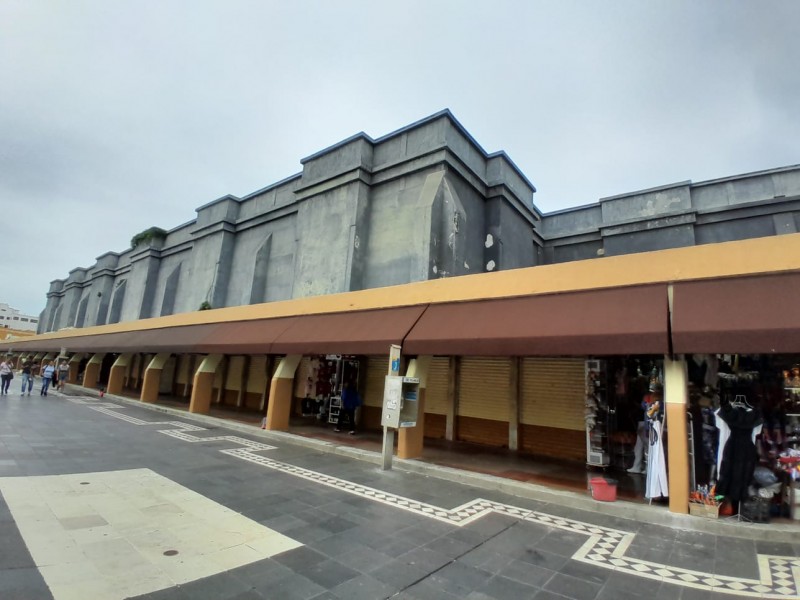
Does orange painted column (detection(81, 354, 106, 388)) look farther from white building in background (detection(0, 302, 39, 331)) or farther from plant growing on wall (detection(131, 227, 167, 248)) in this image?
white building in background (detection(0, 302, 39, 331))

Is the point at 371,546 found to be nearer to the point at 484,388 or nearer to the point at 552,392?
the point at 552,392

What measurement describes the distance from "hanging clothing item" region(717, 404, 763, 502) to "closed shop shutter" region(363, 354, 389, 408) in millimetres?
9594

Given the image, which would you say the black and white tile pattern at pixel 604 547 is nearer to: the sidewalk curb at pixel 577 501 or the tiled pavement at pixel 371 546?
the tiled pavement at pixel 371 546

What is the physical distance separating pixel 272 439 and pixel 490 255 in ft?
41.1

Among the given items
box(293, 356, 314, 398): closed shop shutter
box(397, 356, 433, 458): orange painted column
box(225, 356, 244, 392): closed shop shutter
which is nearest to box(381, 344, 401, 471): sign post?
box(397, 356, 433, 458): orange painted column

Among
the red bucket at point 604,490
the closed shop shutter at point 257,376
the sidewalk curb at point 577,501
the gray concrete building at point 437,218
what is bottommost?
the sidewalk curb at point 577,501

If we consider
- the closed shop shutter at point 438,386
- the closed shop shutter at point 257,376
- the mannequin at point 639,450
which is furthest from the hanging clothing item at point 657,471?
the closed shop shutter at point 257,376

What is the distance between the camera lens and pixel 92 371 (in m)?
24.6

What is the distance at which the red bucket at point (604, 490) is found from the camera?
20.3ft

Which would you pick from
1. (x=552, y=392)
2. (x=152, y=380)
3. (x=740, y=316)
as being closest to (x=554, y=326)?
(x=740, y=316)

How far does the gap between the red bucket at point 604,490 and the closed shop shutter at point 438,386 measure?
20.1ft

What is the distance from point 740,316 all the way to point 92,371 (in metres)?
30.4

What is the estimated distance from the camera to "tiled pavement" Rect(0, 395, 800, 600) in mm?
3670

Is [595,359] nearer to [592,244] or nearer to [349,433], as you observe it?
[349,433]
